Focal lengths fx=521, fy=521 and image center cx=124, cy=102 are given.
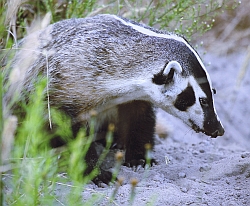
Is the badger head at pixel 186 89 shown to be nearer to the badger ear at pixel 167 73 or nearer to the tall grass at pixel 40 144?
the badger ear at pixel 167 73

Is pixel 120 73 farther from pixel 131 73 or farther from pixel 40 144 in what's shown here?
pixel 40 144

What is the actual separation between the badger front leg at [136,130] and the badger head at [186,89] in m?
0.32

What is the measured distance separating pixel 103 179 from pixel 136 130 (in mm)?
411

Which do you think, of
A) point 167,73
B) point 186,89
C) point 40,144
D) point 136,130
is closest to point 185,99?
point 186,89

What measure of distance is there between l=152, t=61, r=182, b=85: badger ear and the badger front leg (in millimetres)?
392

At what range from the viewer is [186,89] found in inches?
96.8

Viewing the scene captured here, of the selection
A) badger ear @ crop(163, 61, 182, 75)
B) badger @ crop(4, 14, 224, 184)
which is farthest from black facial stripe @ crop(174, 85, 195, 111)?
badger ear @ crop(163, 61, 182, 75)

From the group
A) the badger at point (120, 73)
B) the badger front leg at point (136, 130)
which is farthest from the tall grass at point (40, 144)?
the badger front leg at point (136, 130)

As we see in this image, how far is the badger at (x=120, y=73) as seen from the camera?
2.45 m

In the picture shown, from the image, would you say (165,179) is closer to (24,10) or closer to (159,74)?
(159,74)

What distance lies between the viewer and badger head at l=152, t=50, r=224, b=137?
95.4 inches

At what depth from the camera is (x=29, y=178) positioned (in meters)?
1.59

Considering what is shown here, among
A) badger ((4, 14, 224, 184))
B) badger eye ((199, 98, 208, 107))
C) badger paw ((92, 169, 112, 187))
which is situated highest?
badger ((4, 14, 224, 184))

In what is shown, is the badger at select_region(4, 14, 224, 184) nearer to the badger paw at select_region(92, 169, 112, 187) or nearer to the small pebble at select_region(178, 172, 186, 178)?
the badger paw at select_region(92, 169, 112, 187)
